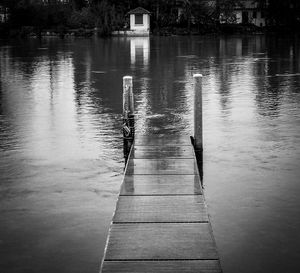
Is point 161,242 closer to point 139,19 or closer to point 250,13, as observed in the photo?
point 139,19

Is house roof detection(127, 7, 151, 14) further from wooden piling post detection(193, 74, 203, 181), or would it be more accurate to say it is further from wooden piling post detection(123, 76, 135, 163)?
wooden piling post detection(193, 74, 203, 181)

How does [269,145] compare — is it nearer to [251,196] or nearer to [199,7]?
[251,196]

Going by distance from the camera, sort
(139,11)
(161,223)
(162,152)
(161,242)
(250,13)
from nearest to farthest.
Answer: (161,242), (161,223), (162,152), (139,11), (250,13)

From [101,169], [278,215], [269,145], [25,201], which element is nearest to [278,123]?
[269,145]

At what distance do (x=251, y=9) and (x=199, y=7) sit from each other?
12.1 m

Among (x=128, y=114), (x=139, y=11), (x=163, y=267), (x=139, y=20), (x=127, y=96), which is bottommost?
(x=163, y=267)

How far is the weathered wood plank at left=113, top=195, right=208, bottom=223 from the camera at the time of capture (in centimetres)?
738

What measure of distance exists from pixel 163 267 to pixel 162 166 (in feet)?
13.4

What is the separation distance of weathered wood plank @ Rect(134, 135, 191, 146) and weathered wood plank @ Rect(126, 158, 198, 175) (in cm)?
137

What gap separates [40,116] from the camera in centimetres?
1641

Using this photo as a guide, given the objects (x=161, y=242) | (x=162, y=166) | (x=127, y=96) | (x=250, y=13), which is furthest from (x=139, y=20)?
(x=161, y=242)

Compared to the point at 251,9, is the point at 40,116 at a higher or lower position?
lower

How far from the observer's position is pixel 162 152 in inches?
435

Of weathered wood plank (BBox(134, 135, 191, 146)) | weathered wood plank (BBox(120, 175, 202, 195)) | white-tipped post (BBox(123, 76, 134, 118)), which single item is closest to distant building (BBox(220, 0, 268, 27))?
white-tipped post (BBox(123, 76, 134, 118))
